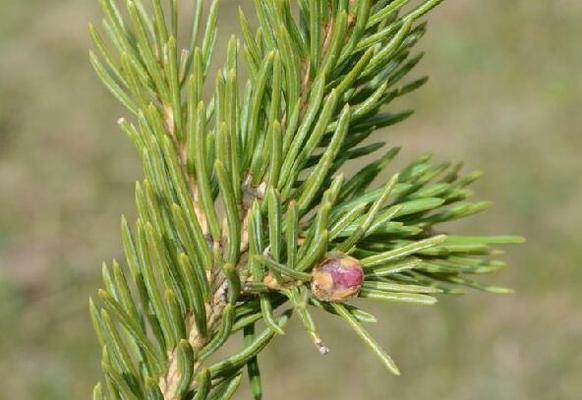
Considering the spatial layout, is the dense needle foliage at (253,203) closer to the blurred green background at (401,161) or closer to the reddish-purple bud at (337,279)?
the reddish-purple bud at (337,279)

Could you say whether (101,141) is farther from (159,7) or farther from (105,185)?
(159,7)

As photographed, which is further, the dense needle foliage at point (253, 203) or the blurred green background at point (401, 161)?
the blurred green background at point (401, 161)

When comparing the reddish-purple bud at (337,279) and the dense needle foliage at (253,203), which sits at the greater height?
the dense needle foliage at (253,203)

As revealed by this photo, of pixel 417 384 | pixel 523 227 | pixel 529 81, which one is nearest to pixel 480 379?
pixel 417 384

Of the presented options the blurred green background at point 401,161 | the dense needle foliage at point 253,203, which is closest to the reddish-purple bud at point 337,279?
the dense needle foliage at point 253,203

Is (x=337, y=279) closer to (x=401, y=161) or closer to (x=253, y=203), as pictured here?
(x=253, y=203)

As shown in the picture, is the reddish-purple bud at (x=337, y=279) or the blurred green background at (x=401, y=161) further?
the blurred green background at (x=401, y=161)

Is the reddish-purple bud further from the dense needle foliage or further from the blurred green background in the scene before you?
the blurred green background
